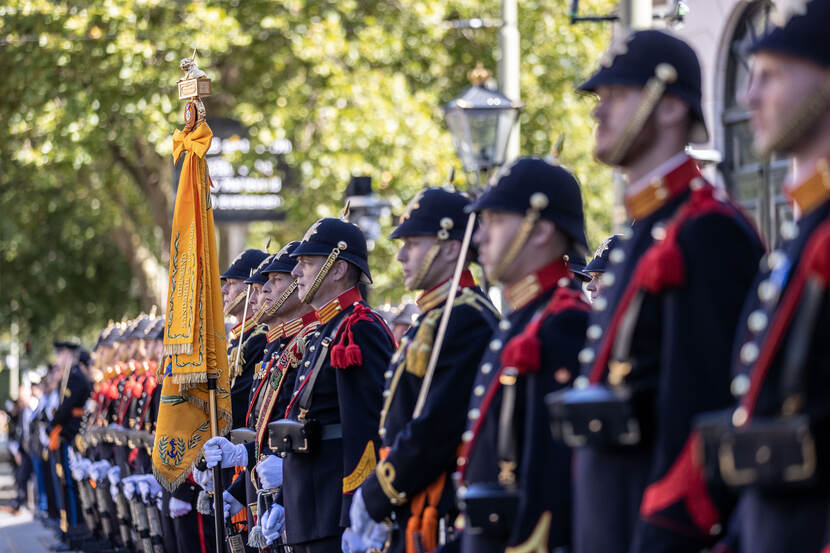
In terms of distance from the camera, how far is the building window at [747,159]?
15.8 m

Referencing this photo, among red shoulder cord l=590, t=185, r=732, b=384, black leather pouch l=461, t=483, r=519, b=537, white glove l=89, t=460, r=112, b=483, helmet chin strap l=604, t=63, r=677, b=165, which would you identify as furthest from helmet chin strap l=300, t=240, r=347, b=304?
white glove l=89, t=460, r=112, b=483

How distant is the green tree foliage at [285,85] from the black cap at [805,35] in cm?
1732

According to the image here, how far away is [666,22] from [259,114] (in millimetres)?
10585

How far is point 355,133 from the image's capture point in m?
20.9

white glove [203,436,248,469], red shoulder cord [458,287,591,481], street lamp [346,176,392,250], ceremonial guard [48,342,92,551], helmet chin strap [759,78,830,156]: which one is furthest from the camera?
ceremonial guard [48,342,92,551]

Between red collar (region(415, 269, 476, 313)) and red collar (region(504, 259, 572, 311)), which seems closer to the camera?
red collar (region(504, 259, 572, 311))

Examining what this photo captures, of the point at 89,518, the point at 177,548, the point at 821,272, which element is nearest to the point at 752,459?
the point at 821,272

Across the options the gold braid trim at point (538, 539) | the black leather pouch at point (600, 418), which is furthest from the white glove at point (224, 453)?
the black leather pouch at point (600, 418)

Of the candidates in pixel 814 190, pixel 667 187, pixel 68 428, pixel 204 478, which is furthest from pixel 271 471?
pixel 68 428

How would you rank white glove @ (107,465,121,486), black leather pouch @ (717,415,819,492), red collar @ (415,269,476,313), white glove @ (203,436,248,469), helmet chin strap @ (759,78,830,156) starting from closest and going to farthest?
black leather pouch @ (717,415,819,492) < helmet chin strap @ (759,78,830,156) < red collar @ (415,269,476,313) < white glove @ (203,436,248,469) < white glove @ (107,465,121,486)

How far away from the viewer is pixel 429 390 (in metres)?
5.67

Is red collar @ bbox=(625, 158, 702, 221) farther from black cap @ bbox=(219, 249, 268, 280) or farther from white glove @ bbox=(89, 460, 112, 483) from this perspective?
white glove @ bbox=(89, 460, 112, 483)

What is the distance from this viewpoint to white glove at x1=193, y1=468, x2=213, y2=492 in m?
9.36

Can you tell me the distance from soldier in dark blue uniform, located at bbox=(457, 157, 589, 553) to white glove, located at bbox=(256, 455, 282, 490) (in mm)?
3151
